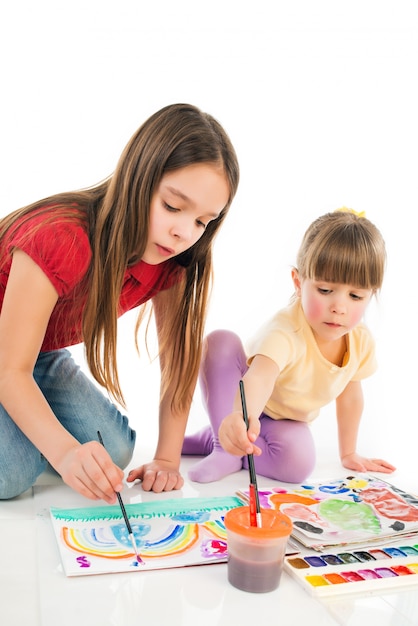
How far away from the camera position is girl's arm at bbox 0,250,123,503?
1.09m

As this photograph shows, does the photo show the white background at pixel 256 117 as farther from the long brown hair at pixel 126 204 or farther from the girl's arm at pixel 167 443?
the long brown hair at pixel 126 204

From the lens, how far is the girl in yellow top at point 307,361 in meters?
1.38

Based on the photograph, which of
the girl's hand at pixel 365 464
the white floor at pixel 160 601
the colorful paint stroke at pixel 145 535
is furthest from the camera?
the girl's hand at pixel 365 464

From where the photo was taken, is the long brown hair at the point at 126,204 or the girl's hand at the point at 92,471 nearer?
the girl's hand at the point at 92,471

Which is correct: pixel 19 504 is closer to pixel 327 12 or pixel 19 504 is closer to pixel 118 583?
pixel 118 583

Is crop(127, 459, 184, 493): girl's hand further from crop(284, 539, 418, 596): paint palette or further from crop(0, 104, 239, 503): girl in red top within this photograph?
crop(284, 539, 418, 596): paint palette

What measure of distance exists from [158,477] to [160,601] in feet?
1.37

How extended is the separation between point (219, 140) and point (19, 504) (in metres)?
0.69

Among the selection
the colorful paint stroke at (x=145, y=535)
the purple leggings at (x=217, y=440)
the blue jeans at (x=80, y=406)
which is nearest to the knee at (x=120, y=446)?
the blue jeans at (x=80, y=406)

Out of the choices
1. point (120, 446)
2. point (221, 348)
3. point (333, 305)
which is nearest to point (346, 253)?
point (333, 305)

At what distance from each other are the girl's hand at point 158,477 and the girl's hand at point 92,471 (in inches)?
9.8

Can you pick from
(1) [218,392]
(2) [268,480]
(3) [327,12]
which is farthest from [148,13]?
(2) [268,480]

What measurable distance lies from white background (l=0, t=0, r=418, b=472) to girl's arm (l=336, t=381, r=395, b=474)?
3.8 inches

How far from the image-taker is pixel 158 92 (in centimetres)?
194
